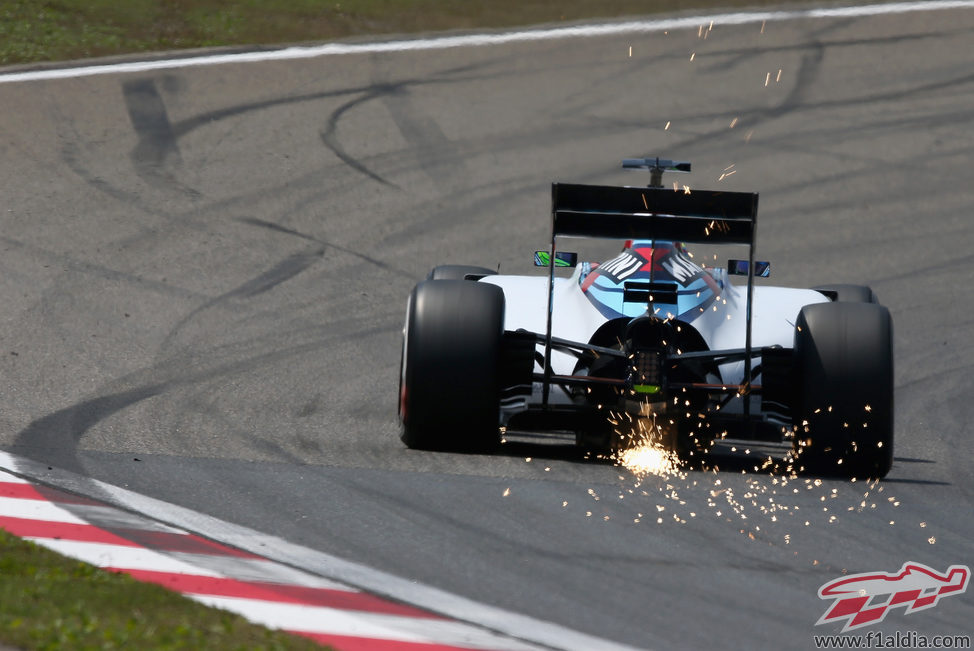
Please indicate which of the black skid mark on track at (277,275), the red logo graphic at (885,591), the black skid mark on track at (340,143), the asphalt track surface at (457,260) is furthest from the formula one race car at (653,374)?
the black skid mark on track at (340,143)

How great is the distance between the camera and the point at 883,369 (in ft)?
25.7

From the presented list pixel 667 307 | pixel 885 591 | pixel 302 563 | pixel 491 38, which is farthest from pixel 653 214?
pixel 491 38

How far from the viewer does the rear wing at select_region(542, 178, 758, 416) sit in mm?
7773

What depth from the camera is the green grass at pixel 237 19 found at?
18781mm

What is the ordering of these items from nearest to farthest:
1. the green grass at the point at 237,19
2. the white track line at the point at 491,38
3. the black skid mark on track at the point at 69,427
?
the black skid mark on track at the point at 69,427, the white track line at the point at 491,38, the green grass at the point at 237,19

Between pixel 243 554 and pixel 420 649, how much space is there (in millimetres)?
1317

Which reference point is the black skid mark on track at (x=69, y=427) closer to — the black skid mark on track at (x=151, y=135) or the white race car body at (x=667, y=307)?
the white race car body at (x=667, y=307)

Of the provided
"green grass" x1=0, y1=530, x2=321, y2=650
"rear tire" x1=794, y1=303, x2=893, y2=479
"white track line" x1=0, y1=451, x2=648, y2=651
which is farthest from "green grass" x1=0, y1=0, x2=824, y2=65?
"green grass" x1=0, y1=530, x2=321, y2=650

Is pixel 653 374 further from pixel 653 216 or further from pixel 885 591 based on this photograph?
pixel 885 591

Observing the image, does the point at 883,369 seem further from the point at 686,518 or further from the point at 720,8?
the point at 720,8

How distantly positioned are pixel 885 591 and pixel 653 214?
2591 mm

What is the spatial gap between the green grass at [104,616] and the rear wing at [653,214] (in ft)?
10.9

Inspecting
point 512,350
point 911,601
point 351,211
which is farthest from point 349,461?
point 351,211

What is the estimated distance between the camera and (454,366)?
7926 millimetres
